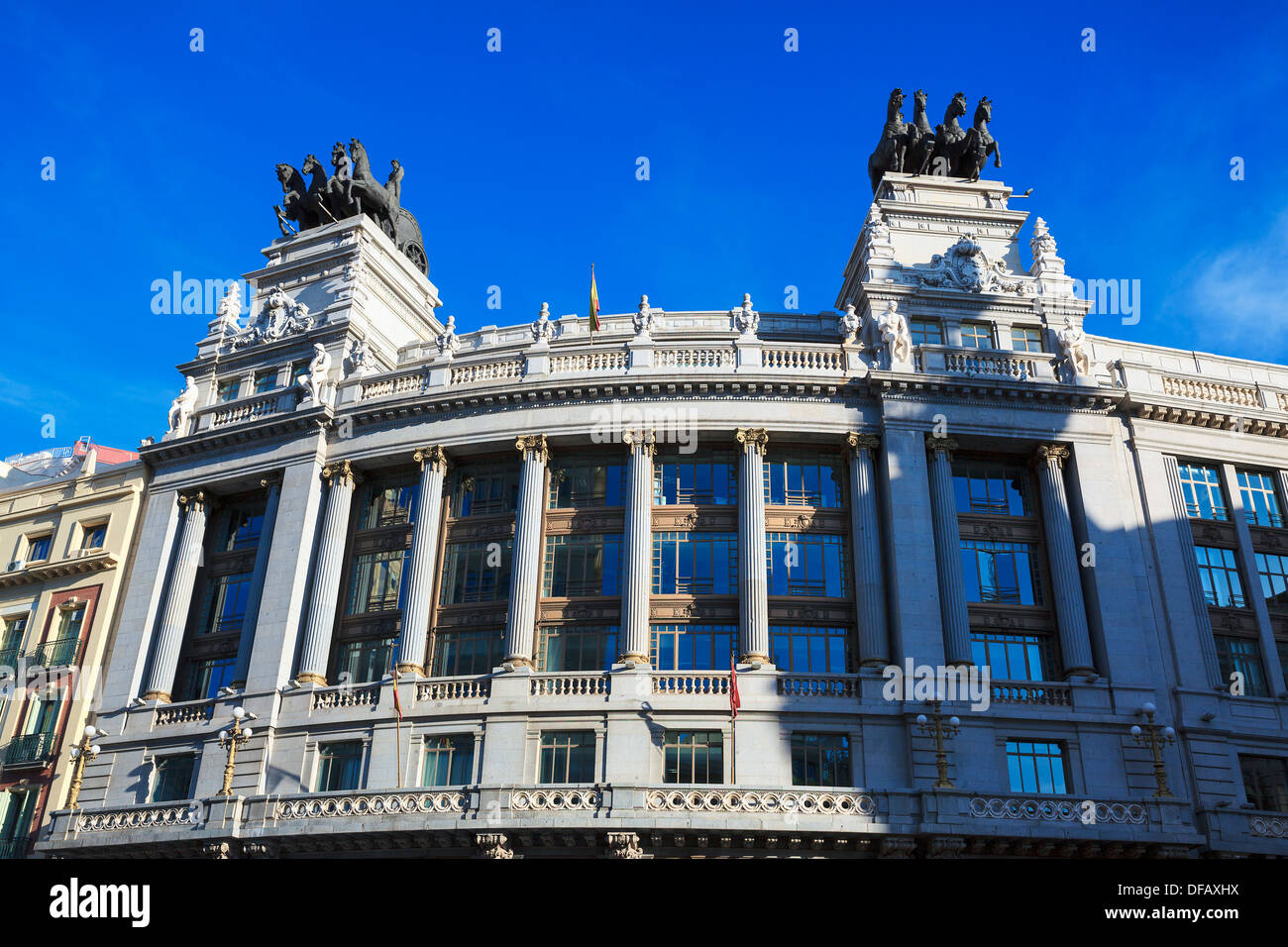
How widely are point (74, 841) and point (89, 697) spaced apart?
735cm

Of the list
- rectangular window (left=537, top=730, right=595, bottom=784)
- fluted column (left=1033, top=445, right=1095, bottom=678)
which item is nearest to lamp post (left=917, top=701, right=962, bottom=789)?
fluted column (left=1033, top=445, right=1095, bottom=678)

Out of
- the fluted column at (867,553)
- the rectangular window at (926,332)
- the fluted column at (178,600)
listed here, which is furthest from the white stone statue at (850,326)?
the fluted column at (178,600)

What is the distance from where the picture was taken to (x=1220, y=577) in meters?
46.0

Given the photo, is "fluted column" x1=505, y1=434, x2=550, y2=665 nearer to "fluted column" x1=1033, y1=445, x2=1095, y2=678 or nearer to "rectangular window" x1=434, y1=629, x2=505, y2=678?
"rectangular window" x1=434, y1=629, x2=505, y2=678

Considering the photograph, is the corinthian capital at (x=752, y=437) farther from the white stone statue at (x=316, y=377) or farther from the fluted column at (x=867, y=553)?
the white stone statue at (x=316, y=377)

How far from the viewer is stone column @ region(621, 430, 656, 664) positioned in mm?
43406

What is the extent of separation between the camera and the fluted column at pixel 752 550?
141 ft

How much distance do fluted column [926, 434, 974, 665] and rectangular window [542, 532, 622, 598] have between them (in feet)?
43.4

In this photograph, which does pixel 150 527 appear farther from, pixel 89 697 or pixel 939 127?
pixel 939 127

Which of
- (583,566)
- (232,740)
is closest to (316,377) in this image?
(583,566)

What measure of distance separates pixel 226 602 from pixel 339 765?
1152 centimetres

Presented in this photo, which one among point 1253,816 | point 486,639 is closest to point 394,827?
point 486,639

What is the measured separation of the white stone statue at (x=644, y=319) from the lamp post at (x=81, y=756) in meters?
29.1

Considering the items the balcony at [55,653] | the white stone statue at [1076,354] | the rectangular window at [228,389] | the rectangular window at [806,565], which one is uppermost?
the rectangular window at [228,389]
